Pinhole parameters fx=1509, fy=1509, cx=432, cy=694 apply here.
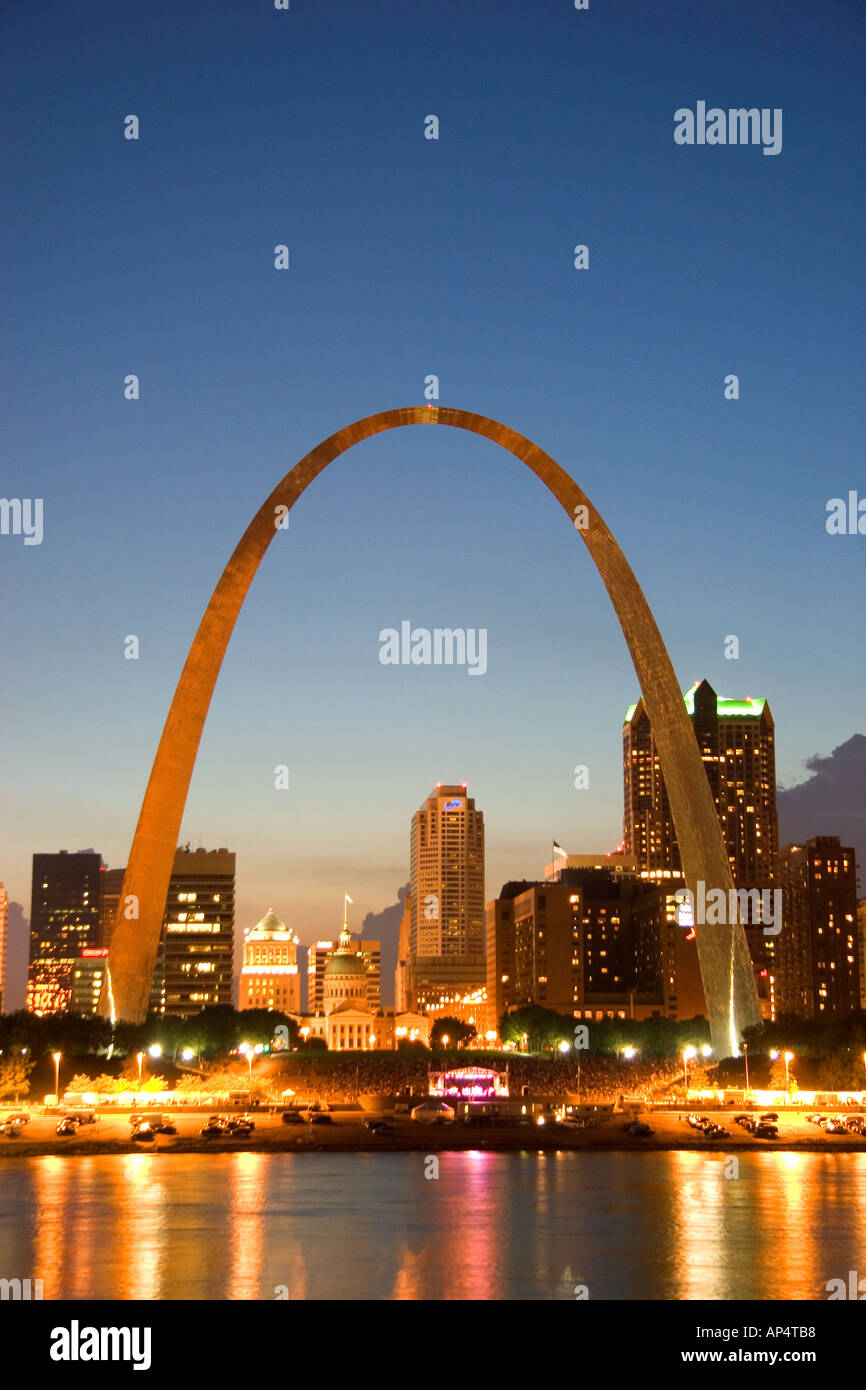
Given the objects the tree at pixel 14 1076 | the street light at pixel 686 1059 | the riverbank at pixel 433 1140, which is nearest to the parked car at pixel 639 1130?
the riverbank at pixel 433 1140

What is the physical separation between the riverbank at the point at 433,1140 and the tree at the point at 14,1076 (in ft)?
13.8

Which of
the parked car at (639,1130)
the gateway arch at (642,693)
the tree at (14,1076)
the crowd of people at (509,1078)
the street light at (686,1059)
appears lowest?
the crowd of people at (509,1078)

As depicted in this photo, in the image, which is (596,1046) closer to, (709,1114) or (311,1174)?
(709,1114)

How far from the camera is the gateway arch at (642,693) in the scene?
74.5m

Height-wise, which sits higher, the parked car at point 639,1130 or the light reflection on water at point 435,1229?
the light reflection on water at point 435,1229

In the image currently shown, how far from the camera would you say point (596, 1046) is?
5591 inches

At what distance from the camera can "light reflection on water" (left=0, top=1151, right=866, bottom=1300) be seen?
29.6m

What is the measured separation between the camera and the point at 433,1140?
63.5 metres

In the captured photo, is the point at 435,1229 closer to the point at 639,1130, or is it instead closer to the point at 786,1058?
the point at 639,1130

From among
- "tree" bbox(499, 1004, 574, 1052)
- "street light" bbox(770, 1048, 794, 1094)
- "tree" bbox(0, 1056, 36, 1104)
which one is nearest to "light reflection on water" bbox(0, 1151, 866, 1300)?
"tree" bbox(0, 1056, 36, 1104)

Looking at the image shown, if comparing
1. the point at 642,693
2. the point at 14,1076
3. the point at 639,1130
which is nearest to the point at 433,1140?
the point at 639,1130

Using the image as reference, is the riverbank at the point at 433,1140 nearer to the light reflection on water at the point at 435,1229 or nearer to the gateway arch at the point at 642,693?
the light reflection on water at the point at 435,1229
